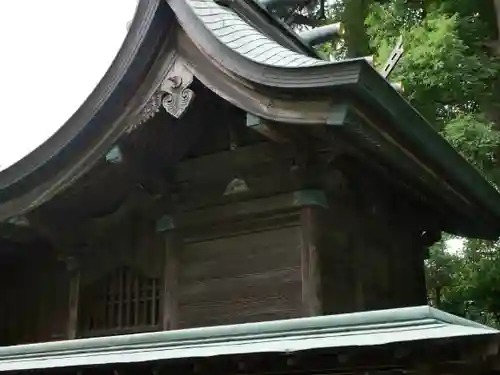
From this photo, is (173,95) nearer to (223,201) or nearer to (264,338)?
(223,201)

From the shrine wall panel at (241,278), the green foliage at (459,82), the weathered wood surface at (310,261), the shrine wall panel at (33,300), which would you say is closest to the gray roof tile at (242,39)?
the weathered wood surface at (310,261)

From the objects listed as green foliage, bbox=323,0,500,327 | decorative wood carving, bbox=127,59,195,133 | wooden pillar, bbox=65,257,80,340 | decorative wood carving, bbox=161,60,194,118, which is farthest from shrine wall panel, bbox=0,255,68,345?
green foliage, bbox=323,0,500,327

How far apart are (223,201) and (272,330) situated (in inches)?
75.5

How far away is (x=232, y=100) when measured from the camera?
16.1 feet

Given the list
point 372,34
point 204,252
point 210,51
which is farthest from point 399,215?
point 372,34

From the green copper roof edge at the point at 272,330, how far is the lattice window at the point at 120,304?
1.38 meters

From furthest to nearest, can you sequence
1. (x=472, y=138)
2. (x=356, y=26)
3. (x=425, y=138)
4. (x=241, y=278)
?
(x=356, y=26)
(x=472, y=138)
(x=241, y=278)
(x=425, y=138)

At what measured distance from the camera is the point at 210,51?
16.3ft

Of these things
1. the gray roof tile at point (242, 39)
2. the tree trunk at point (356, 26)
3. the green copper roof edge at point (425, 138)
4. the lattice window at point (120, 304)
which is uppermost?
the tree trunk at point (356, 26)

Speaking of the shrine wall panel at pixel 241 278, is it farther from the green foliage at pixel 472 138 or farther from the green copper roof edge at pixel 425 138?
the green foliage at pixel 472 138

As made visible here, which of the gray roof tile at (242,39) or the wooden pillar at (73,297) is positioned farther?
the wooden pillar at (73,297)

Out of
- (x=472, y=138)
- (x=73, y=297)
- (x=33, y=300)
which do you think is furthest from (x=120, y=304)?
(x=472, y=138)

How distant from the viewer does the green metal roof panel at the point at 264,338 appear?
11.1ft

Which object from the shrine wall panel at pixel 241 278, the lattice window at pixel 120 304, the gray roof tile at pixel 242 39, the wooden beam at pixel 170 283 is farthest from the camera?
the lattice window at pixel 120 304
